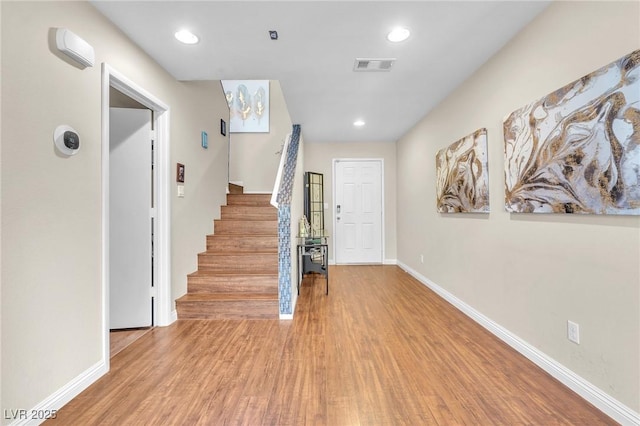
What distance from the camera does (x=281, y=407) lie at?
1.48m

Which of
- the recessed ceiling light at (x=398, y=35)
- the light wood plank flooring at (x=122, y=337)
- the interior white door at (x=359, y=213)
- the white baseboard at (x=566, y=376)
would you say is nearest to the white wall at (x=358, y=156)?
the interior white door at (x=359, y=213)

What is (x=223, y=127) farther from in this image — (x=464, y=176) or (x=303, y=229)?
(x=464, y=176)

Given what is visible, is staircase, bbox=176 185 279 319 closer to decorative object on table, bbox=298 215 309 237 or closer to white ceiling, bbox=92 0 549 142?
decorative object on table, bbox=298 215 309 237

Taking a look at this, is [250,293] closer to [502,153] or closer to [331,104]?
[331,104]

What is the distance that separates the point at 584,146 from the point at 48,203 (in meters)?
2.86

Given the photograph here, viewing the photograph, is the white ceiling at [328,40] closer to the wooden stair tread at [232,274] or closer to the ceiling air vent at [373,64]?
the ceiling air vent at [373,64]

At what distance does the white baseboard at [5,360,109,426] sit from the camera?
1324 millimetres

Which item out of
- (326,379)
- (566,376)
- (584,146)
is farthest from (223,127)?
(566,376)

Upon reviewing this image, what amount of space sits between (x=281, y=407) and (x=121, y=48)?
2.58m

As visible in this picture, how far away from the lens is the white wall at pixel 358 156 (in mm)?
5375

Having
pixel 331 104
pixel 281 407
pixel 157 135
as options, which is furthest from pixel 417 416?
pixel 331 104

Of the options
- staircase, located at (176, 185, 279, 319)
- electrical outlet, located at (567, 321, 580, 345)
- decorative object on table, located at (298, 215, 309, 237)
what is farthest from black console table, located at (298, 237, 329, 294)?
electrical outlet, located at (567, 321, 580, 345)

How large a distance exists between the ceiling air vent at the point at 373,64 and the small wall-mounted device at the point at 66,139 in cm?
208

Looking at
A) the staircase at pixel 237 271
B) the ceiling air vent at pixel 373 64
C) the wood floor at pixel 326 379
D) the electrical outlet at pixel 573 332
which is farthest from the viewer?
the staircase at pixel 237 271
